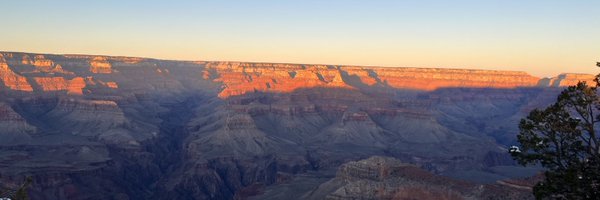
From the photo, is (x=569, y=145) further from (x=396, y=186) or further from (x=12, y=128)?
(x=12, y=128)

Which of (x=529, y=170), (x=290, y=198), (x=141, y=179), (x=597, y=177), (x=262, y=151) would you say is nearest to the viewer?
(x=597, y=177)

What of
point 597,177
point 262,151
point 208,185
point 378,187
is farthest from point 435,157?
point 597,177

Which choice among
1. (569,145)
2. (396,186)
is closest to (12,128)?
(396,186)

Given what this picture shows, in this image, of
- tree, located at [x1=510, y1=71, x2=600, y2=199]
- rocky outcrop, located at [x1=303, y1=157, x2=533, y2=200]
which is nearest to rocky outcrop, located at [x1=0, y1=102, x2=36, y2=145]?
rocky outcrop, located at [x1=303, y1=157, x2=533, y2=200]

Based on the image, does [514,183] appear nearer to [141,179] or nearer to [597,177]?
[597,177]

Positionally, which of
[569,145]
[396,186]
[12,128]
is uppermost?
[569,145]

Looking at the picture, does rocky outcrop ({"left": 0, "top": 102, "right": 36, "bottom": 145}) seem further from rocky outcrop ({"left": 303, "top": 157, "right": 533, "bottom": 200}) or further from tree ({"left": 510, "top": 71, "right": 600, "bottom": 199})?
tree ({"left": 510, "top": 71, "right": 600, "bottom": 199})

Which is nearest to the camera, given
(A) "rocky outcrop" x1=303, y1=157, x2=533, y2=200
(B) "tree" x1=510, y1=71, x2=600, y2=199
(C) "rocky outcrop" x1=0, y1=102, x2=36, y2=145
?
(B) "tree" x1=510, y1=71, x2=600, y2=199
